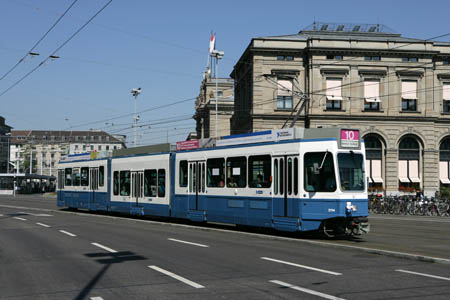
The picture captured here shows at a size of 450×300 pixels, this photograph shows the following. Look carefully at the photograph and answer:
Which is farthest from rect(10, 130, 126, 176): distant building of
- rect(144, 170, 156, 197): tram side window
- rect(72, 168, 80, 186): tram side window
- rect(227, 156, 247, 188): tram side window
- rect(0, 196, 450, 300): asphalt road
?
rect(0, 196, 450, 300): asphalt road

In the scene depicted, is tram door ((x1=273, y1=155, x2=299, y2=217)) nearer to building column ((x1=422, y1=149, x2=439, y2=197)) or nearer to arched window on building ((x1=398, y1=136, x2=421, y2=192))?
arched window on building ((x1=398, y1=136, x2=421, y2=192))

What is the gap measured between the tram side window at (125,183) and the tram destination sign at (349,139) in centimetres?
1309

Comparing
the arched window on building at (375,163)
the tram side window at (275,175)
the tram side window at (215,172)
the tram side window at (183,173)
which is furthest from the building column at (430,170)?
the tram side window at (275,175)

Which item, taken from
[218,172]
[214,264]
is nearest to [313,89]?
[218,172]

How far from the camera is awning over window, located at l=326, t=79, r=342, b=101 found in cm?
5184

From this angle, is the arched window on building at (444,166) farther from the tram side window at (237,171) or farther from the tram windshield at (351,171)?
the tram windshield at (351,171)

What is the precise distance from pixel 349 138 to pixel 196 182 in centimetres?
696

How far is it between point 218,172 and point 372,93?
116 ft

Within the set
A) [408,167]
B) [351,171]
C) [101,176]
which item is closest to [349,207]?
[351,171]

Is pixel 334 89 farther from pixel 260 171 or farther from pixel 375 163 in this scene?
pixel 260 171

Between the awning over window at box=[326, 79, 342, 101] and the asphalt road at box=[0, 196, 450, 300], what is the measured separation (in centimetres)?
3535

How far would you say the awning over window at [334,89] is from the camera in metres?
51.8

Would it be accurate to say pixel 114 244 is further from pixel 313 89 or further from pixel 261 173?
pixel 313 89

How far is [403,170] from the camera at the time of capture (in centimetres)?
5206
